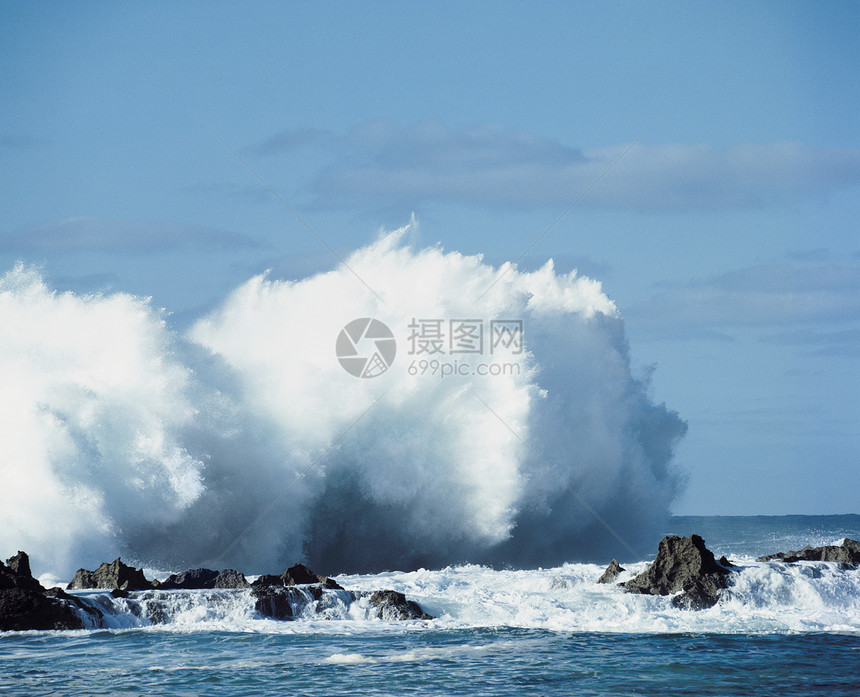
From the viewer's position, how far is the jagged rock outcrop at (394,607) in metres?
17.8

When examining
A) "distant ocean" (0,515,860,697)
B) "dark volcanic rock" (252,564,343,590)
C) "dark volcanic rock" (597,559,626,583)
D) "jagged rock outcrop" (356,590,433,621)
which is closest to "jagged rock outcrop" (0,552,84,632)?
"distant ocean" (0,515,860,697)

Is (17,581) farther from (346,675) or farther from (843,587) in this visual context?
(843,587)

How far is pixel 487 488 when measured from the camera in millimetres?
29172

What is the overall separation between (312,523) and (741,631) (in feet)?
47.9

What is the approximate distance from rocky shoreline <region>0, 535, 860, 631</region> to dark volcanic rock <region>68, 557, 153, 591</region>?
2cm

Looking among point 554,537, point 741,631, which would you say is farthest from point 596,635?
point 554,537

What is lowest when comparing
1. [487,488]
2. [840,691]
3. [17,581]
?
[840,691]

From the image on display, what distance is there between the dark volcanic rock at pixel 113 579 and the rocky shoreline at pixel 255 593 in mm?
19

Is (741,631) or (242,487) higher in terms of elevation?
(242,487)

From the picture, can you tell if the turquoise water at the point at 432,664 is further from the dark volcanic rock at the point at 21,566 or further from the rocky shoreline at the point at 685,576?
the rocky shoreline at the point at 685,576

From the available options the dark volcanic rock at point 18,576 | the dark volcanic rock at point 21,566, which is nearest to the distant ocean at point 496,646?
the dark volcanic rock at point 18,576

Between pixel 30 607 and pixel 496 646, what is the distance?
24.8ft

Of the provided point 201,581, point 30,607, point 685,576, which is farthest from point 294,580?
point 685,576

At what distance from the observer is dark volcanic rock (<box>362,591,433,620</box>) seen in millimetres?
17766
